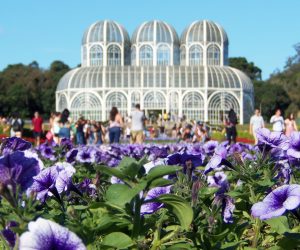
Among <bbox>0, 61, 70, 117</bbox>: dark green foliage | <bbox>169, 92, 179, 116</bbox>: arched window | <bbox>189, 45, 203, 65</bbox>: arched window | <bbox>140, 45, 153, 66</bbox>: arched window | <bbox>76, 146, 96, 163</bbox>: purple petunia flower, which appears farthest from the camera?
<bbox>0, 61, 70, 117</bbox>: dark green foliage

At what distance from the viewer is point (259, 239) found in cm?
265

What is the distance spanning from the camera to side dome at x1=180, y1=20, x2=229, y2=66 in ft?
182

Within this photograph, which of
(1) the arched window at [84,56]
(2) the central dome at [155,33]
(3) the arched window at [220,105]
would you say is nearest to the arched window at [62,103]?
(1) the arched window at [84,56]

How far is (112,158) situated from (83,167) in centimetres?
51

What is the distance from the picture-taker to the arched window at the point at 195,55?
181ft

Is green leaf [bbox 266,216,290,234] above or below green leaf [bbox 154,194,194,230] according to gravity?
below

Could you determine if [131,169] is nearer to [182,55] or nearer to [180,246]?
[180,246]

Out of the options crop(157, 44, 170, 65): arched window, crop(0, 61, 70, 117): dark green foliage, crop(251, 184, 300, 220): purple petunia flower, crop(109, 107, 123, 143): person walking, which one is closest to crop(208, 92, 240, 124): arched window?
crop(157, 44, 170, 65): arched window

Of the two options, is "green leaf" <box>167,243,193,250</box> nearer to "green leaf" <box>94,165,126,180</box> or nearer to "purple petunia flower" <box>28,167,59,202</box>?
"green leaf" <box>94,165,126,180</box>

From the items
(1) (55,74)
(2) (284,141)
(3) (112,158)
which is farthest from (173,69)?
(2) (284,141)

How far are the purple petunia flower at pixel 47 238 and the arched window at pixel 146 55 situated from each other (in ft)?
176

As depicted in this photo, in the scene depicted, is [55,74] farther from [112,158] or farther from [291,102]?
[112,158]

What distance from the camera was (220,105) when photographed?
49.8 m

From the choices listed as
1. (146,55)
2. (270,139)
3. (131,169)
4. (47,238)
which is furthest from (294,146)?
(146,55)
